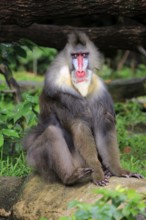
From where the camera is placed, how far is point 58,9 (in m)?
5.64

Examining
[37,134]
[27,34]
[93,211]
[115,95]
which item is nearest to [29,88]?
[115,95]

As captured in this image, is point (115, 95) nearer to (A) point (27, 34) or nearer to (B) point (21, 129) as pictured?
(A) point (27, 34)

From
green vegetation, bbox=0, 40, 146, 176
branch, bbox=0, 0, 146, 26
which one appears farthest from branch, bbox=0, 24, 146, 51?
branch, bbox=0, 0, 146, 26

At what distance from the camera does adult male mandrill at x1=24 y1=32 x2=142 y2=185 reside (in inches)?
184

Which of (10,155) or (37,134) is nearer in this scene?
(37,134)

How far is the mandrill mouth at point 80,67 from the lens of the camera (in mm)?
4750

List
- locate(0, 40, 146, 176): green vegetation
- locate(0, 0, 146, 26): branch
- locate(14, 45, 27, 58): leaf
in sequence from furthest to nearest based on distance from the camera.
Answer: locate(14, 45, 27, 58): leaf, locate(0, 40, 146, 176): green vegetation, locate(0, 0, 146, 26): branch

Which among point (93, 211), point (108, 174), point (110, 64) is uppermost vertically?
point (93, 211)

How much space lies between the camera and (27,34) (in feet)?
23.3

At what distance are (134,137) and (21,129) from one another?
155cm

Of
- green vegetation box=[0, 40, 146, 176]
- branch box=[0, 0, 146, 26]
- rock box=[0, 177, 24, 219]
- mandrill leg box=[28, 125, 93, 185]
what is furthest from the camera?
green vegetation box=[0, 40, 146, 176]

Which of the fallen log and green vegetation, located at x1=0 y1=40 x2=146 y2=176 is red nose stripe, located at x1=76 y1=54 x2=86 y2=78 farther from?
green vegetation, located at x1=0 y1=40 x2=146 y2=176

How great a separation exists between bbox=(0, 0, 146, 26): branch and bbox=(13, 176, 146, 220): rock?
158 centimetres

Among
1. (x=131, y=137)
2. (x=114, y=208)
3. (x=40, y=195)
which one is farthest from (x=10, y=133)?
(x=114, y=208)
